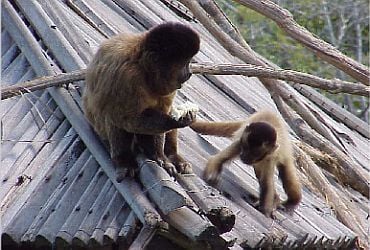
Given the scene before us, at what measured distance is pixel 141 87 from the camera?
5562 millimetres

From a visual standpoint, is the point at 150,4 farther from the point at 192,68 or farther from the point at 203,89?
the point at 192,68

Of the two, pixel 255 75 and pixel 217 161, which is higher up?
pixel 255 75

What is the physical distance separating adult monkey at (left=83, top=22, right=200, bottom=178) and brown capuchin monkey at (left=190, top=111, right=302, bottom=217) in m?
0.62

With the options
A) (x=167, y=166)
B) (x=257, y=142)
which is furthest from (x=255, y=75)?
(x=167, y=166)

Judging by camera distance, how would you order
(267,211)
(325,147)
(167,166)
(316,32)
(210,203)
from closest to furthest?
(210,203)
(167,166)
(267,211)
(325,147)
(316,32)

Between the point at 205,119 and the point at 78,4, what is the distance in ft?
6.13

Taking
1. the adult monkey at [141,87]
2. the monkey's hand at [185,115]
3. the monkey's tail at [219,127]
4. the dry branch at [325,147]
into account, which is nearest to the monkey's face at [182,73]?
the adult monkey at [141,87]

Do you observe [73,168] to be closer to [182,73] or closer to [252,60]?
[182,73]

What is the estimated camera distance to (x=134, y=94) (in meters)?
5.53

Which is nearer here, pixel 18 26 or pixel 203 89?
pixel 18 26

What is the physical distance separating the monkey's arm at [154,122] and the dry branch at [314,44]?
1836 millimetres

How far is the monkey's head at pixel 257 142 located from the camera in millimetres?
6242

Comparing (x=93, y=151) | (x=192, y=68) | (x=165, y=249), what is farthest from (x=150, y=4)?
(x=165, y=249)

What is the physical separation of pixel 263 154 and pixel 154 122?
1.18 meters
